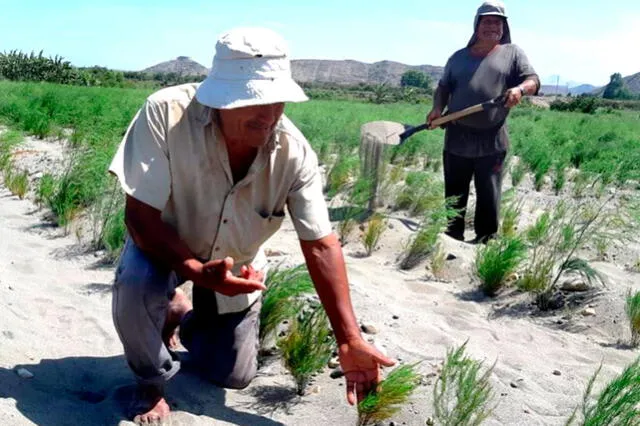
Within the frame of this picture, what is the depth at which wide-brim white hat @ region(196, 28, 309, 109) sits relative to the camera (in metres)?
1.98

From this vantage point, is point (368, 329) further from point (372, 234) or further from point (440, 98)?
point (440, 98)

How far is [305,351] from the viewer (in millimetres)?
2576

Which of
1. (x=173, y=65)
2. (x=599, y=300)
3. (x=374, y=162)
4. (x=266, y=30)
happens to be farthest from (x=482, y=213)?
(x=173, y=65)

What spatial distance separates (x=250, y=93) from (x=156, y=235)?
53cm

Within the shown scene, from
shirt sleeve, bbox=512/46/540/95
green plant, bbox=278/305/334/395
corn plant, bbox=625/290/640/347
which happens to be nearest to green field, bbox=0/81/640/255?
green plant, bbox=278/305/334/395

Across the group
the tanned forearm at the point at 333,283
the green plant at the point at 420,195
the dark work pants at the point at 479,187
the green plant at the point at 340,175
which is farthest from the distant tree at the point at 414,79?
the tanned forearm at the point at 333,283

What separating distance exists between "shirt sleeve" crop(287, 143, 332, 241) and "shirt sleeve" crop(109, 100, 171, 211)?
1.38 ft

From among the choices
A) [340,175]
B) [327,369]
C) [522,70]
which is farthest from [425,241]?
[340,175]

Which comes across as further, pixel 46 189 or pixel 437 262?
pixel 46 189

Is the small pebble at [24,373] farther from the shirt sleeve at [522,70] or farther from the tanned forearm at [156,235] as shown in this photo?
the shirt sleeve at [522,70]

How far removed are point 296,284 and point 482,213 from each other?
2.67 meters

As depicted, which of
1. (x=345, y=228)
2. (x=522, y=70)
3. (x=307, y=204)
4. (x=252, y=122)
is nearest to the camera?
(x=252, y=122)

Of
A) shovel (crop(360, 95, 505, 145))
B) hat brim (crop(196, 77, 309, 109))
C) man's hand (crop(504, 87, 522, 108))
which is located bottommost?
shovel (crop(360, 95, 505, 145))

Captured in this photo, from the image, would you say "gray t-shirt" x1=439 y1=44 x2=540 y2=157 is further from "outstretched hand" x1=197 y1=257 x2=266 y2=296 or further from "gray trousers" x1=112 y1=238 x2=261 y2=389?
"outstretched hand" x1=197 y1=257 x2=266 y2=296
